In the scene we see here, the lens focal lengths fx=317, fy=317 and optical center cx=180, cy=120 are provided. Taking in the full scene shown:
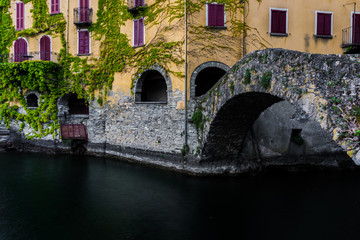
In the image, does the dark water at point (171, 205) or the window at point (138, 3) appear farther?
the window at point (138, 3)

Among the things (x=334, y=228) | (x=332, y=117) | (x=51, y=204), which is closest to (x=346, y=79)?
(x=332, y=117)

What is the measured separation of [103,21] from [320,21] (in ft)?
33.4

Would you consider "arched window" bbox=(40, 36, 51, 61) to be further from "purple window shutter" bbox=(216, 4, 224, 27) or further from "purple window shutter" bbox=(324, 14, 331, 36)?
"purple window shutter" bbox=(324, 14, 331, 36)

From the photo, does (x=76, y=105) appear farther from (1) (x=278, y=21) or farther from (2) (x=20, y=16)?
(1) (x=278, y=21)

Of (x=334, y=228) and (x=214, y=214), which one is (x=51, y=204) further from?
(x=334, y=228)

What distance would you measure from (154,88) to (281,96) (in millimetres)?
9358

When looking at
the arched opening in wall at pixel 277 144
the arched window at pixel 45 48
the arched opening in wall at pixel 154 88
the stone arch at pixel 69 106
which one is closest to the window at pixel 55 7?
the arched window at pixel 45 48

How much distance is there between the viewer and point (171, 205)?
30.8ft

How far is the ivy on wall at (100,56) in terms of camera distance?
12695 millimetres

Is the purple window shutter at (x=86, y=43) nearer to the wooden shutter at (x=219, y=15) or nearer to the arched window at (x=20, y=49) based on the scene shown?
the arched window at (x=20, y=49)

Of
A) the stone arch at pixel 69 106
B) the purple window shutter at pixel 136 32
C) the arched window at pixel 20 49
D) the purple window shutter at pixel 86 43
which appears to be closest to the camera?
the purple window shutter at pixel 136 32

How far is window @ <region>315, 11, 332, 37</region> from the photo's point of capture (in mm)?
13719

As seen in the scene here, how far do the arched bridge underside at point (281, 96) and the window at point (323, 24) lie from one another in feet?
19.3

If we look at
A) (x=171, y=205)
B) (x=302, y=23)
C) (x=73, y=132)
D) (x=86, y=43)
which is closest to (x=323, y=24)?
(x=302, y=23)
